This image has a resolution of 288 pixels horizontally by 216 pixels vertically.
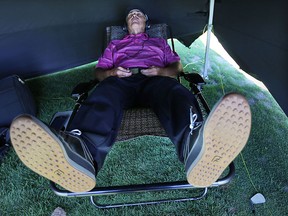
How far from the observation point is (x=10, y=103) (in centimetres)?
207

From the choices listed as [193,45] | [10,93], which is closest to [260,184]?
[10,93]

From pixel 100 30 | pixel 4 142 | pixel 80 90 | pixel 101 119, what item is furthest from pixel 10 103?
pixel 100 30

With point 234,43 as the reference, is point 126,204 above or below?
below

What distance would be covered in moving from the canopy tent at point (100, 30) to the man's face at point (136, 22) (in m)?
0.74

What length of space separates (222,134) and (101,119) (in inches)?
24.0

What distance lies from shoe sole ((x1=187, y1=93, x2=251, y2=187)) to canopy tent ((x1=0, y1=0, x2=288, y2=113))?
1114 millimetres

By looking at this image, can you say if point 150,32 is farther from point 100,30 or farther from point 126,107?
point 126,107

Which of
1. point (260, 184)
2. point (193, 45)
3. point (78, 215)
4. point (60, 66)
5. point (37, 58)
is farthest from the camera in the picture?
point (193, 45)

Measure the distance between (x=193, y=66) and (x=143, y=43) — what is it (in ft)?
3.68

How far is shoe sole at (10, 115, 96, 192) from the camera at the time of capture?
891mm

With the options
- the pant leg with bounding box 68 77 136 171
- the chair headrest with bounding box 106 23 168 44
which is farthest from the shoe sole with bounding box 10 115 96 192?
the chair headrest with bounding box 106 23 168 44

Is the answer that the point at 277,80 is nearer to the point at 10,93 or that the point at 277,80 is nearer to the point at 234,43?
the point at 234,43

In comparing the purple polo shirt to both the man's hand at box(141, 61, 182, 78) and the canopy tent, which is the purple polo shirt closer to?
the man's hand at box(141, 61, 182, 78)

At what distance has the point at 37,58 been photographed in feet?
9.00
